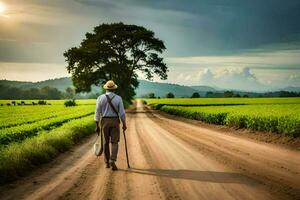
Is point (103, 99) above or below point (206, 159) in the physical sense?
above

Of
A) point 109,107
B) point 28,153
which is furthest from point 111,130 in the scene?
point 28,153

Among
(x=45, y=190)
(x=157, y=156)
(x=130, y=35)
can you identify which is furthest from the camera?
(x=130, y=35)

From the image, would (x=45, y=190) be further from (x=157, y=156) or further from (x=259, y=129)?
(x=259, y=129)

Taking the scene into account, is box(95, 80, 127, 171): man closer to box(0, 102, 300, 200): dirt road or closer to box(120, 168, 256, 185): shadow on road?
box(0, 102, 300, 200): dirt road

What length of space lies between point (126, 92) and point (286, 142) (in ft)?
172

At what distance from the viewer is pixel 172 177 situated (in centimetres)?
1078

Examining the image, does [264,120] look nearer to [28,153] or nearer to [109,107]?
[109,107]

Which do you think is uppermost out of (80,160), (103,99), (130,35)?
(130,35)

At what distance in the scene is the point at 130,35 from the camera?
2586 inches

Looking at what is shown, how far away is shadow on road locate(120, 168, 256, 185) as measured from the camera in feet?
33.6

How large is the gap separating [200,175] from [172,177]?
0.77 meters

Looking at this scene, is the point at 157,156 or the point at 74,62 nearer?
the point at 157,156

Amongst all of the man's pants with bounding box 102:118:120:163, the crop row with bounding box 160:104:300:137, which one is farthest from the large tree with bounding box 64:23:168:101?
the man's pants with bounding box 102:118:120:163

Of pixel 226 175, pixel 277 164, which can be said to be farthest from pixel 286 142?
pixel 226 175
